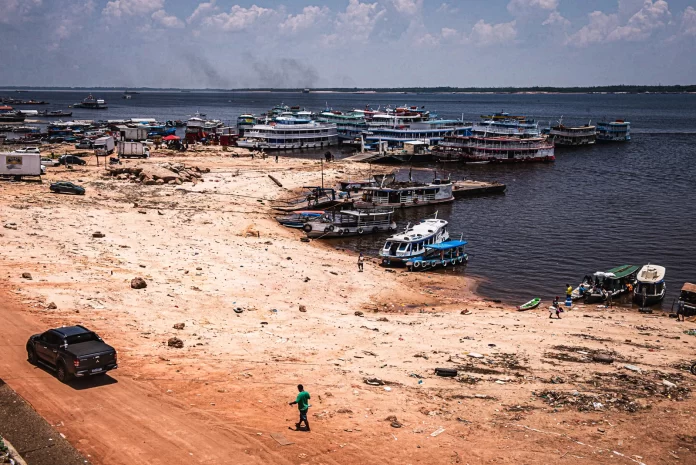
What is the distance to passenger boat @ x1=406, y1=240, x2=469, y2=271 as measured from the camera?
47438 mm

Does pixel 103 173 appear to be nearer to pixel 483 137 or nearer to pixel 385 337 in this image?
pixel 385 337

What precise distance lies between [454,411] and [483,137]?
104544mm

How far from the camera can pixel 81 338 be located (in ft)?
69.6

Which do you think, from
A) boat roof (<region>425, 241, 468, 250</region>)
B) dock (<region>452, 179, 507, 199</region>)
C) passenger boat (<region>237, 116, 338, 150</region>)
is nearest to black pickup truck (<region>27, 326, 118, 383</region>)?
boat roof (<region>425, 241, 468, 250</region>)

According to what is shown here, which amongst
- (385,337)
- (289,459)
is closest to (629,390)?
(385,337)

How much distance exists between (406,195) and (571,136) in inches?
3418

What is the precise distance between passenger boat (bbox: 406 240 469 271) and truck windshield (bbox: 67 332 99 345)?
28.6m

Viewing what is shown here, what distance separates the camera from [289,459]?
57.0 ft

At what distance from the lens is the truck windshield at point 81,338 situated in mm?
20969

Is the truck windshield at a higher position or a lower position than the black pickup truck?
higher

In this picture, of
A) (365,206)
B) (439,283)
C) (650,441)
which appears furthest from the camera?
(365,206)

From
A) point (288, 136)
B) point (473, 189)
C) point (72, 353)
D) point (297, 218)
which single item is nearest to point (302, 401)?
point (72, 353)

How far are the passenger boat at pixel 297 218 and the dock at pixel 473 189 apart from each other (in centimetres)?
2630

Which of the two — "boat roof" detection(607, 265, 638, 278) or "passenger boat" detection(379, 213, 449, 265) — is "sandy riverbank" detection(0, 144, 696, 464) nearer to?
"passenger boat" detection(379, 213, 449, 265)
